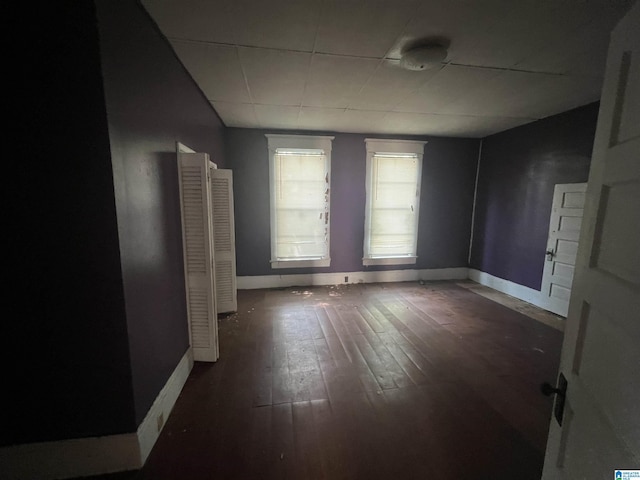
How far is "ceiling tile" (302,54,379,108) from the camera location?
6.95 ft

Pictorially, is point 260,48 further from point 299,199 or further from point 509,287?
point 509,287

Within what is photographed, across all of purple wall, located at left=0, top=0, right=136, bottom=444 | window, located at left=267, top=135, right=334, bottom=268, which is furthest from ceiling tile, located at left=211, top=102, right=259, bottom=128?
purple wall, located at left=0, top=0, right=136, bottom=444

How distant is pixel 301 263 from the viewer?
4551mm

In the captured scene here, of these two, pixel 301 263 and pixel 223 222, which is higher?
pixel 223 222

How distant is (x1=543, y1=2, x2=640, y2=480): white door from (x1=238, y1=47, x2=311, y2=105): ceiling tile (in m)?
1.91

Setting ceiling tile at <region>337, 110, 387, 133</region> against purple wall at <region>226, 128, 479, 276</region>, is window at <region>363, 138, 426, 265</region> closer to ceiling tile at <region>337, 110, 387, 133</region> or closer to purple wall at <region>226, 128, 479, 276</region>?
purple wall at <region>226, 128, 479, 276</region>

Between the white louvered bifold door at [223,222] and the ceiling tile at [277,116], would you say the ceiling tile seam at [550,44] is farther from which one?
the white louvered bifold door at [223,222]

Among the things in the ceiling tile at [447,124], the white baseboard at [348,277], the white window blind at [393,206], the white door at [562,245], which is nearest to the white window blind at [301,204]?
the white baseboard at [348,277]

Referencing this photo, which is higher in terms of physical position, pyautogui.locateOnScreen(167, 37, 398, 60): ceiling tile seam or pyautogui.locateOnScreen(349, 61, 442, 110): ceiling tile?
pyautogui.locateOnScreen(349, 61, 442, 110): ceiling tile

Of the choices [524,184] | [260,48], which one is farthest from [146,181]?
[524,184]

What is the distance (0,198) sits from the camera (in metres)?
1.16

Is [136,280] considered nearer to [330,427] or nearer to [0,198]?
[0,198]

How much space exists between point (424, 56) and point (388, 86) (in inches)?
26.7

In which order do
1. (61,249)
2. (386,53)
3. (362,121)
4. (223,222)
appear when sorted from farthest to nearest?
(362,121), (223,222), (386,53), (61,249)
